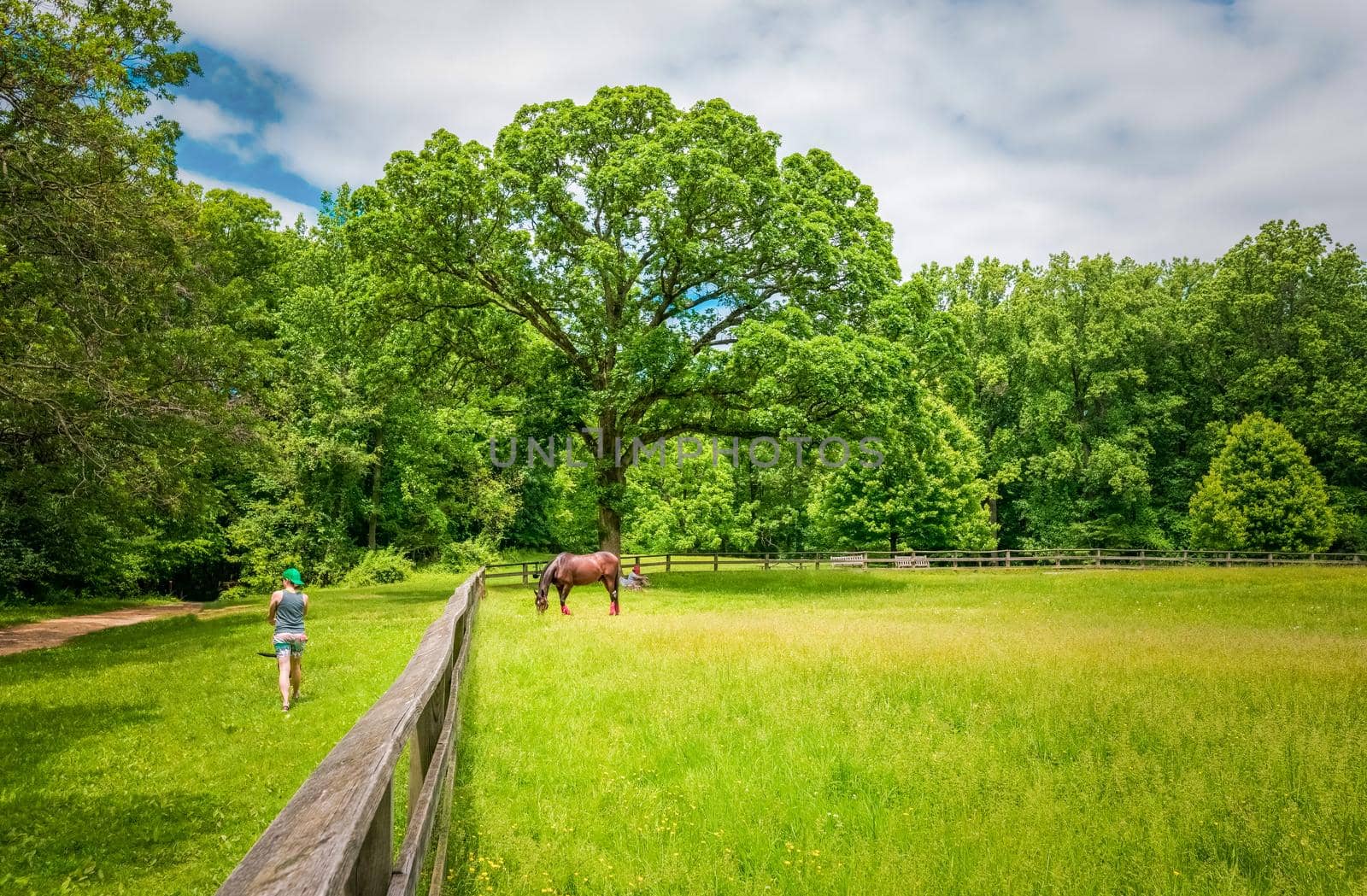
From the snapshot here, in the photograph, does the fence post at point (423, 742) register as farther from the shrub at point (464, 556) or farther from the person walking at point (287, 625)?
the shrub at point (464, 556)

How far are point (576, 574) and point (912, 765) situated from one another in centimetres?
1468

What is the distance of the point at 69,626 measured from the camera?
885 inches

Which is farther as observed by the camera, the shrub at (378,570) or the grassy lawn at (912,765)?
the shrub at (378,570)

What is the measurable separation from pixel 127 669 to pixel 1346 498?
5896 centimetres

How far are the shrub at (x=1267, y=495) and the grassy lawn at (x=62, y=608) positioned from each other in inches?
2132

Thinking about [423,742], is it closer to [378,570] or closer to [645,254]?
[645,254]

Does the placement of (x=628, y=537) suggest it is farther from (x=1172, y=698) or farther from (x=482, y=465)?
(x=1172, y=698)

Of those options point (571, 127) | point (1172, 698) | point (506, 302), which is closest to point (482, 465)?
point (506, 302)

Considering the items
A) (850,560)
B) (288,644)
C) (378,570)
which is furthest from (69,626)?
(850,560)

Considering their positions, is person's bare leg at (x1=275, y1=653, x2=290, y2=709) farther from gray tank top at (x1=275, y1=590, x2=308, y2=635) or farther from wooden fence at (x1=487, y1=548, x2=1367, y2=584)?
wooden fence at (x1=487, y1=548, x2=1367, y2=584)

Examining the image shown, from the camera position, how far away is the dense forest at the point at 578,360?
48.4ft

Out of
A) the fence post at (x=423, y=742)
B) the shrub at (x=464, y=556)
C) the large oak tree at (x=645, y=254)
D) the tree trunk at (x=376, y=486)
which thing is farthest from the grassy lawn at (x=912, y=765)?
the shrub at (x=464, y=556)

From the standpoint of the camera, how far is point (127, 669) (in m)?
14.4

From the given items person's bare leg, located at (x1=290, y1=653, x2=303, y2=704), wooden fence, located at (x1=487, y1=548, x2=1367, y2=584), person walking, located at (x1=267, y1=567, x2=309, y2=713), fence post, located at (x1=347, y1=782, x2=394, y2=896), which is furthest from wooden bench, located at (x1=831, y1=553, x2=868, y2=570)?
fence post, located at (x1=347, y1=782, x2=394, y2=896)
